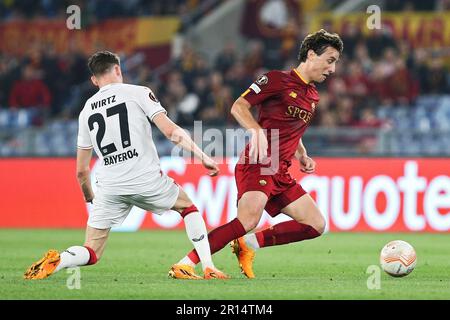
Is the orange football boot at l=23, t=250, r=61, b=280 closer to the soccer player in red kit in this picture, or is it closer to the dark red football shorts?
the soccer player in red kit

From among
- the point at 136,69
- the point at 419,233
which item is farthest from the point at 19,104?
the point at 419,233

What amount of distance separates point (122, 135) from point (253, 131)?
110cm

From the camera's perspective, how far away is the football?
9.12 meters

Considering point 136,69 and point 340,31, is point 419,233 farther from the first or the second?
point 136,69

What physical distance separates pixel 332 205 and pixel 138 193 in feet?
25.9

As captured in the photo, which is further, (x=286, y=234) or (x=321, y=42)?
(x=286, y=234)

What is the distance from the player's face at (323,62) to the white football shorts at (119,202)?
1.65 metres

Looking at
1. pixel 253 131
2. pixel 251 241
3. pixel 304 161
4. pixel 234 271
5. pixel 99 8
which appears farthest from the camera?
pixel 99 8

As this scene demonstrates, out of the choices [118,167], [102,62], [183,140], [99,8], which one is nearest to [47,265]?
[118,167]

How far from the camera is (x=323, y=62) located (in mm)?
9070

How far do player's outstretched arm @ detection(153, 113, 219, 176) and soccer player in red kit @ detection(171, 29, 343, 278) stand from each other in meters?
0.66

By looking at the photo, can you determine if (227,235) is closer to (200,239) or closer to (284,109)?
(200,239)

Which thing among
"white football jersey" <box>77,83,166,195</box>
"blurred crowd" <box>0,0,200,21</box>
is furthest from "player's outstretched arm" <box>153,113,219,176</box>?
"blurred crowd" <box>0,0,200,21</box>
